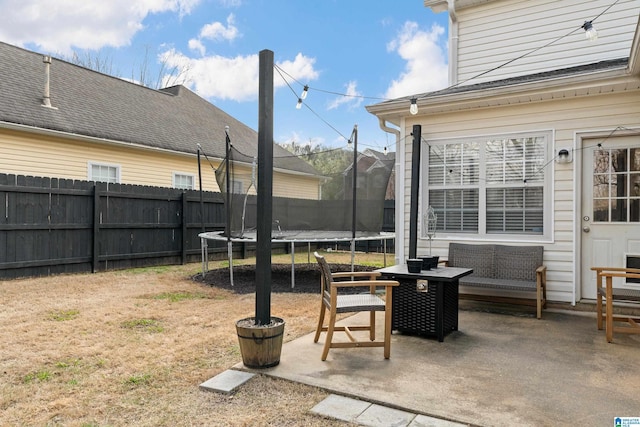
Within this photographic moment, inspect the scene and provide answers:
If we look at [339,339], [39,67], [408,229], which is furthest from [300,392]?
[39,67]

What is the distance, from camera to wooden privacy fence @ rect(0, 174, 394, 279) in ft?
22.2

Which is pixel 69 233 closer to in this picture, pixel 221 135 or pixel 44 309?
pixel 44 309

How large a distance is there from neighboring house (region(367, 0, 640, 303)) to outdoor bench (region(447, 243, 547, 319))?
6.8 inches

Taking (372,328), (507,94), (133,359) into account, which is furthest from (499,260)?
(133,359)

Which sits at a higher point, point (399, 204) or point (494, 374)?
point (399, 204)

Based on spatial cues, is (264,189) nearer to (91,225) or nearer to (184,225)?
(91,225)

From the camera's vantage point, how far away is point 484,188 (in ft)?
17.9

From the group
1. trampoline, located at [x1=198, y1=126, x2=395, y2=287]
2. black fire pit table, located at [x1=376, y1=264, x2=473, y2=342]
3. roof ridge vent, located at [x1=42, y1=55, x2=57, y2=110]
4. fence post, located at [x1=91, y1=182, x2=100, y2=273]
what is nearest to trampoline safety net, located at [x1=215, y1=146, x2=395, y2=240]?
trampoline, located at [x1=198, y1=126, x2=395, y2=287]

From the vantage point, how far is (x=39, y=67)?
10.8 metres

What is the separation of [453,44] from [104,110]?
8469mm

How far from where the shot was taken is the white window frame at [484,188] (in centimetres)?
505

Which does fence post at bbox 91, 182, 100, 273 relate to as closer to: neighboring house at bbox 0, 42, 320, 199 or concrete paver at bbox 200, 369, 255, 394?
neighboring house at bbox 0, 42, 320, 199

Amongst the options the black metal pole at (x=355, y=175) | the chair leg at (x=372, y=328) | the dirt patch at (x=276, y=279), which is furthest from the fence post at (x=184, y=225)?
the chair leg at (x=372, y=328)

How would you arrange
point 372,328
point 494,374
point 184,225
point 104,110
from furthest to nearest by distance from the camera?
point 104,110 → point 184,225 → point 372,328 → point 494,374
